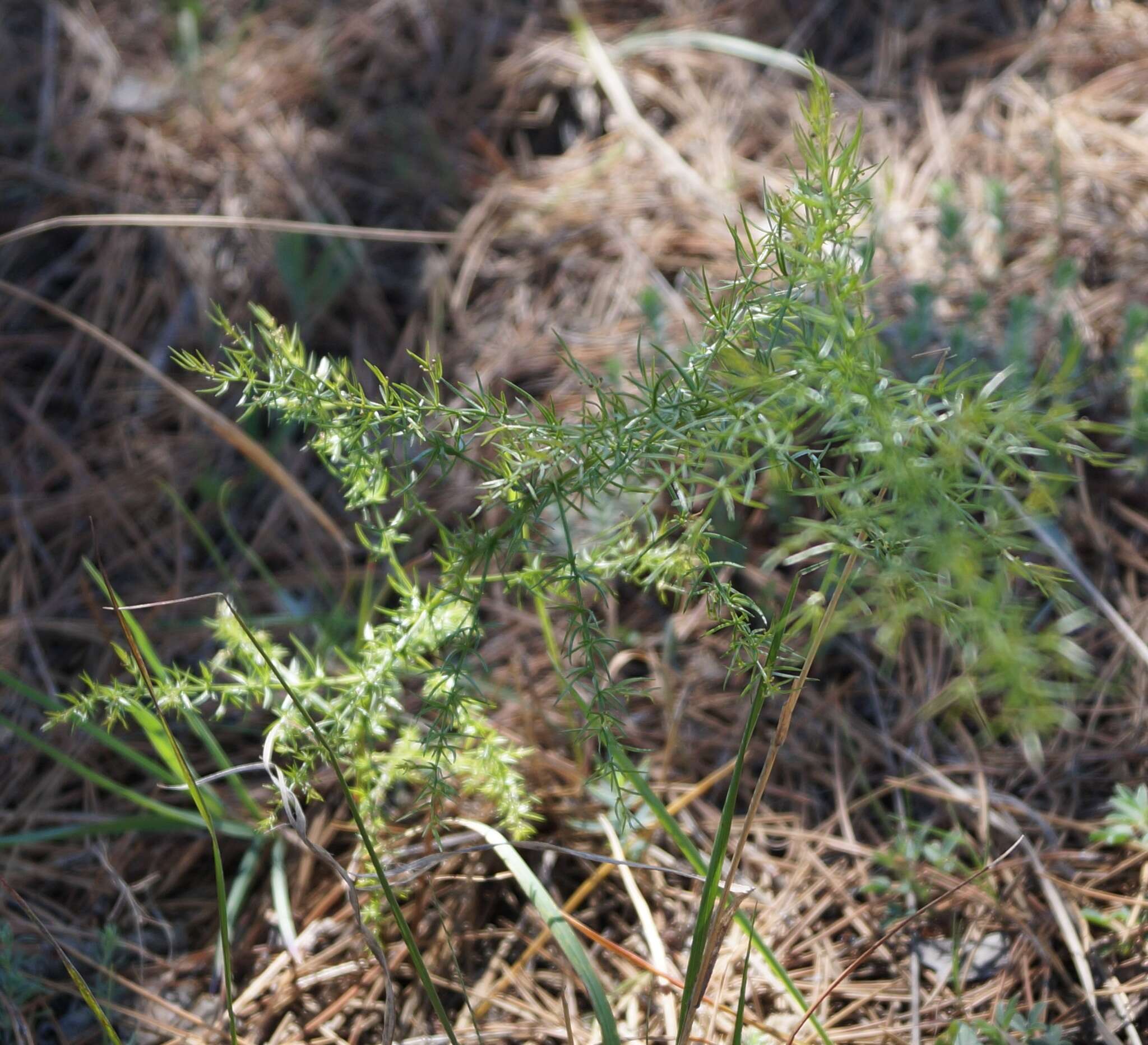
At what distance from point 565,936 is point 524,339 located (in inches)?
68.4

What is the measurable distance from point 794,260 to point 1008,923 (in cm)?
126

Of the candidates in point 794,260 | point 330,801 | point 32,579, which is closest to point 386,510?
point 330,801

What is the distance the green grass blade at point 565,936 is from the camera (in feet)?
4.35

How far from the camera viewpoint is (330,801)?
6.52 feet

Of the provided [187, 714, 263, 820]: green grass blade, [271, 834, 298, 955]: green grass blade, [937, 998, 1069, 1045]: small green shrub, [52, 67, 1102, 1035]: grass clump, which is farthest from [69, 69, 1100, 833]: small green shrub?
[937, 998, 1069, 1045]: small green shrub

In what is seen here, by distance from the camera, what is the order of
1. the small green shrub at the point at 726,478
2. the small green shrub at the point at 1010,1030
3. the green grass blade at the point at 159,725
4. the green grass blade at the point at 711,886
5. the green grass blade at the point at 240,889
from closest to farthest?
the small green shrub at the point at 726,478 < the green grass blade at the point at 711,886 < the small green shrub at the point at 1010,1030 < the green grass blade at the point at 159,725 < the green grass blade at the point at 240,889

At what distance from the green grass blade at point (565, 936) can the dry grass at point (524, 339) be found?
0.16 metres

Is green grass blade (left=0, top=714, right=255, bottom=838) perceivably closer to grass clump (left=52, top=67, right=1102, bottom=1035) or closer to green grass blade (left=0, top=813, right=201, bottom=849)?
green grass blade (left=0, top=813, right=201, bottom=849)

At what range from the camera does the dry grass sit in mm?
1717

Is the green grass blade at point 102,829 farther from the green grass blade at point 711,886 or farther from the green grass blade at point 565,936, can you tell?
the green grass blade at point 711,886

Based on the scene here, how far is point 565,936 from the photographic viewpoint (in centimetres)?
139

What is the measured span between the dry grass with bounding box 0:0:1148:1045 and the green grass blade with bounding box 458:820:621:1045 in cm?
16

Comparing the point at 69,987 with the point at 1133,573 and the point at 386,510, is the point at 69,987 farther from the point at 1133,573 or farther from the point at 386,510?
the point at 1133,573

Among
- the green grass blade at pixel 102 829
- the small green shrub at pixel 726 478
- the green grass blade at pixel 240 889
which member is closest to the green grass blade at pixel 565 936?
the small green shrub at pixel 726 478
